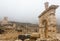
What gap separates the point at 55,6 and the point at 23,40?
6.27 metres

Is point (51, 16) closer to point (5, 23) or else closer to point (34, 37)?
point (34, 37)

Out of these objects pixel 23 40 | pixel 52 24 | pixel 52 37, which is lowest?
pixel 23 40

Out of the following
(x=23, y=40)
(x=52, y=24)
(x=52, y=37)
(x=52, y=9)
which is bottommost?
(x=23, y=40)

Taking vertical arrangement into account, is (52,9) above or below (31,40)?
above

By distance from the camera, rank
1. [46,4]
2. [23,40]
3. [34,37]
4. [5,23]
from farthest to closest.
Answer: [5,23]
[23,40]
[34,37]
[46,4]

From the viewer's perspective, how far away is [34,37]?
49.4 feet

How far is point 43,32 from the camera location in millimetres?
15445

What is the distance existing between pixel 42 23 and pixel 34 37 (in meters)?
1.57

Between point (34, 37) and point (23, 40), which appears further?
point (23, 40)

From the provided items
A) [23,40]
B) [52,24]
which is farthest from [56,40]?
[23,40]

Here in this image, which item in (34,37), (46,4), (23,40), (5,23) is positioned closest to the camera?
(46,4)

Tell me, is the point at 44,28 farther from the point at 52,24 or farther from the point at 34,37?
the point at 52,24

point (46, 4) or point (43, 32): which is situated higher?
point (46, 4)

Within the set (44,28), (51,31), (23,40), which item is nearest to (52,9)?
(51,31)
